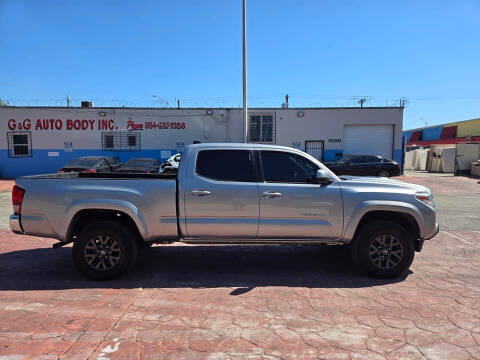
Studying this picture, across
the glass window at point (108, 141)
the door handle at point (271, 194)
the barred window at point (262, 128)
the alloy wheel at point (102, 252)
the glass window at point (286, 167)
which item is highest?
the barred window at point (262, 128)

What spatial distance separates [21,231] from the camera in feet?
14.2

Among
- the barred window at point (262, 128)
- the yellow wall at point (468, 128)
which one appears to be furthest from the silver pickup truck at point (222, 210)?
the yellow wall at point (468, 128)

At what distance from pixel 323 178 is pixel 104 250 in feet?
10.5

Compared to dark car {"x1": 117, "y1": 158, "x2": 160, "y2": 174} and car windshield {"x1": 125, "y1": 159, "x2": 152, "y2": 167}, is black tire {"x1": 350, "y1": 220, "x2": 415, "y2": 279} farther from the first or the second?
car windshield {"x1": 125, "y1": 159, "x2": 152, "y2": 167}

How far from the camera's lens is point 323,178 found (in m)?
4.24

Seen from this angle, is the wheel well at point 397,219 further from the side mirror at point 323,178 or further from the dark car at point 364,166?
the dark car at point 364,166

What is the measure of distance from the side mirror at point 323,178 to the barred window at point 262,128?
54.5ft

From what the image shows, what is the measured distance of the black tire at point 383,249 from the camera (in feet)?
14.4

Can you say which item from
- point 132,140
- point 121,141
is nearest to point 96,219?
point 132,140

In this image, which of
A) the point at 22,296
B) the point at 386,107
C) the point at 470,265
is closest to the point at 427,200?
the point at 470,265

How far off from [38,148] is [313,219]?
2118 centimetres

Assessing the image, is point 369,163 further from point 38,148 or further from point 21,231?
point 38,148

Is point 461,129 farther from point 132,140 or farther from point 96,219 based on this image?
point 96,219

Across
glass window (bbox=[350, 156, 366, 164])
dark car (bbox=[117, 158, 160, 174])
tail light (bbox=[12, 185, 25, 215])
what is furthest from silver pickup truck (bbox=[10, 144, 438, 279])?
glass window (bbox=[350, 156, 366, 164])
